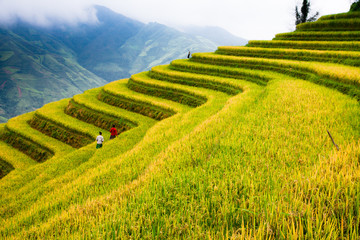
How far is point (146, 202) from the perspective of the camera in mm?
2020

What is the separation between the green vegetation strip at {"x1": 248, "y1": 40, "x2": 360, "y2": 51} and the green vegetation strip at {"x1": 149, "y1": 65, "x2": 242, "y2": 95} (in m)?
8.39

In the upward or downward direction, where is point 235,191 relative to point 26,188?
upward

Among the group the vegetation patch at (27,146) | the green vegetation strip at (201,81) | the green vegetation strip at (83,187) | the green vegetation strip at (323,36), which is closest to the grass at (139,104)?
the green vegetation strip at (201,81)

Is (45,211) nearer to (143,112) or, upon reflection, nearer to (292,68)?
(143,112)

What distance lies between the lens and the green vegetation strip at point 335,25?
17703mm

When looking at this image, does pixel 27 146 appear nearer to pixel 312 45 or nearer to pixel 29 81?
pixel 312 45

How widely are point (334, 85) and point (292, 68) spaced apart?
436 centimetres

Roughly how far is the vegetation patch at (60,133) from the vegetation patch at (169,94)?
6059mm

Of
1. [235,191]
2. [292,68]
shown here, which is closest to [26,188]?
[235,191]

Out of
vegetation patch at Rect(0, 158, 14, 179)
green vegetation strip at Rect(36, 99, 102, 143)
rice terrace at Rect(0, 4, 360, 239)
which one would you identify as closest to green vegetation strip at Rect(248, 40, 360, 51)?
rice terrace at Rect(0, 4, 360, 239)

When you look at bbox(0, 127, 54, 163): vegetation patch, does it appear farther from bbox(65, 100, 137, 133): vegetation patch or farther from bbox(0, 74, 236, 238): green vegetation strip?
bbox(0, 74, 236, 238): green vegetation strip

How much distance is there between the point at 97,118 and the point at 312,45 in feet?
60.8

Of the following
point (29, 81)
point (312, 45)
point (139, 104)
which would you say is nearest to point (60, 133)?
point (139, 104)

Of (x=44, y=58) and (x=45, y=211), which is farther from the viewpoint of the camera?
(x=44, y=58)
